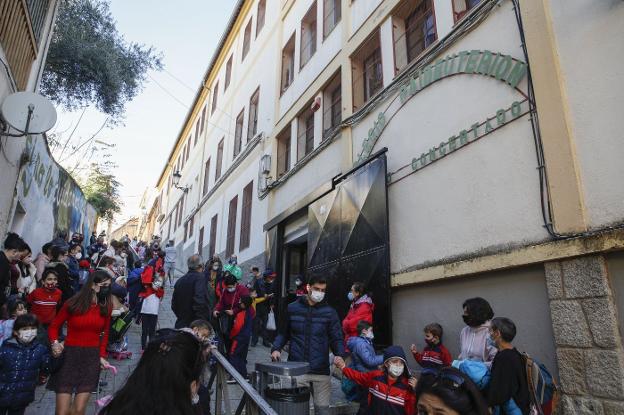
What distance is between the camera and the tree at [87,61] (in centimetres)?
1072

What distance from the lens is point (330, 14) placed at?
10.9 metres

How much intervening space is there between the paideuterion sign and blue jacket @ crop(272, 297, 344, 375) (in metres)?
2.87

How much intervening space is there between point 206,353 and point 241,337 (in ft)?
9.01

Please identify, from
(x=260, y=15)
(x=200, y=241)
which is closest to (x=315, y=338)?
(x=260, y=15)

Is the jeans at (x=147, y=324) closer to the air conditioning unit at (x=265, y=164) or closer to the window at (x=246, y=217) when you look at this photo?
the air conditioning unit at (x=265, y=164)

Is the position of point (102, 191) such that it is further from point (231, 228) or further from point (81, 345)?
point (81, 345)

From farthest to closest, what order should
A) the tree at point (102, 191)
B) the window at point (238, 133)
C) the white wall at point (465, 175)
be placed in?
the tree at point (102, 191), the window at point (238, 133), the white wall at point (465, 175)

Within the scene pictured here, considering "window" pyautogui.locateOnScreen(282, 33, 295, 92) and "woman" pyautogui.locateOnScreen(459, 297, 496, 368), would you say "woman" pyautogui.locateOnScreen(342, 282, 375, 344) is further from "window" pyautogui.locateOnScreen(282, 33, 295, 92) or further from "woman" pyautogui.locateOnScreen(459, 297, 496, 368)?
"window" pyautogui.locateOnScreen(282, 33, 295, 92)

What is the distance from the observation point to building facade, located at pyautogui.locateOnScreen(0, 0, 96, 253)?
21.0 feet

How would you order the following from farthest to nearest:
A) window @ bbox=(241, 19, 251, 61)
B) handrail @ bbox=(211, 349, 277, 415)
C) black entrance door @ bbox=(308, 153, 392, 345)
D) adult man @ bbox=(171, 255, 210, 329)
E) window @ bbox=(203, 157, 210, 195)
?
window @ bbox=(203, 157, 210, 195) → window @ bbox=(241, 19, 251, 61) → black entrance door @ bbox=(308, 153, 392, 345) → adult man @ bbox=(171, 255, 210, 329) → handrail @ bbox=(211, 349, 277, 415)

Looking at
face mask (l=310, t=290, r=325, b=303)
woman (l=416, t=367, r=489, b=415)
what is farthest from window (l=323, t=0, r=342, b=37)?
woman (l=416, t=367, r=489, b=415)

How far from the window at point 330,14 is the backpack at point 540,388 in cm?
923

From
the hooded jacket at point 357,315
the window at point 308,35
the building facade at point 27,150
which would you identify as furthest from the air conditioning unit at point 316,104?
the building facade at point 27,150

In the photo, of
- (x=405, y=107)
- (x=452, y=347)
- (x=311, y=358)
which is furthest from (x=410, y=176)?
(x=311, y=358)
